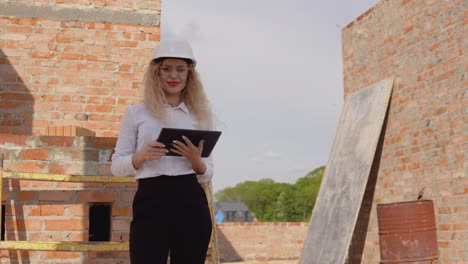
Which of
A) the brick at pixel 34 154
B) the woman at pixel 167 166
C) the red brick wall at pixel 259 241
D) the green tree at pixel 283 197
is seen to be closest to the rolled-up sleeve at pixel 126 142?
the woman at pixel 167 166

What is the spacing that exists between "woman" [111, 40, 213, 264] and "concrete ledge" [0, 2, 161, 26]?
3791 mm

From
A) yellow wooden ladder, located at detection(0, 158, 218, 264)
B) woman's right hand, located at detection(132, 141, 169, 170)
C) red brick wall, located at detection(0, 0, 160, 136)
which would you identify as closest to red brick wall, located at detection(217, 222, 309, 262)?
red brick wall, located at detection(0, 0, 160, 136)

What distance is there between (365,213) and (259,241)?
28.5 ft

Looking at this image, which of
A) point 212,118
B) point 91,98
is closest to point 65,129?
point 91,98

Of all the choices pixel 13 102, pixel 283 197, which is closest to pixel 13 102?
pixel 13 102

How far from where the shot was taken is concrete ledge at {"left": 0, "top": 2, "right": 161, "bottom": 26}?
6070mm

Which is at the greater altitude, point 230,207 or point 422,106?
point 230,207

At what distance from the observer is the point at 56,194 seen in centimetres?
430

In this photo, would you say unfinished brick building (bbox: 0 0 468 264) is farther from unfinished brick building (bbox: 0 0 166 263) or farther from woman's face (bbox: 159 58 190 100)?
woman's face (bbox: 159 58 190 100)

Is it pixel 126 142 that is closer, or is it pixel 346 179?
pixel 126 142

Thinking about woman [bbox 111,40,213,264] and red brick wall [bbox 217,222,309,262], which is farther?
red brick wall [bbox 217,222,309,262]

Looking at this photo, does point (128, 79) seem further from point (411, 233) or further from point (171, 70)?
point (171, 70)

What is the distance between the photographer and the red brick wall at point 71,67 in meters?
5.90

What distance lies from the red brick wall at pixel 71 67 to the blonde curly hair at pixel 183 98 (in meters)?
3.50
